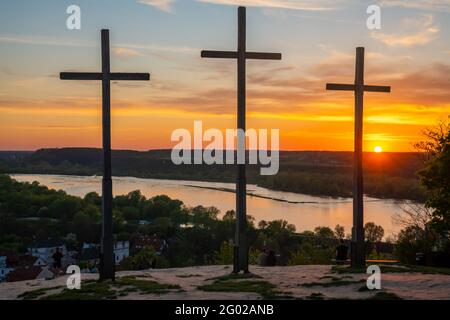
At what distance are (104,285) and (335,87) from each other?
8281 millimetres

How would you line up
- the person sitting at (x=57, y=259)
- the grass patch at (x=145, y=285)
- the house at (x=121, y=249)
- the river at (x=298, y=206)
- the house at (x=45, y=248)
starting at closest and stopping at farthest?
the grass patch at (x=145, y=285)
the person sitting at (x=57, y=259)
the house at (x=121, y=249)
the house at (x=45, y=248)
the river at (x=298, y=206)

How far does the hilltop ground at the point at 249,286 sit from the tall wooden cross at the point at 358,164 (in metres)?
0.96

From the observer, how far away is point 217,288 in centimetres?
1422

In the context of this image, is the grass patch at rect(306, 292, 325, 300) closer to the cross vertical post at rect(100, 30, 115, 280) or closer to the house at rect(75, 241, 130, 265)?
the cross vertical post at rect(100, 30, 115, 280)

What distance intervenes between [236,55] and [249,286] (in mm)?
5980

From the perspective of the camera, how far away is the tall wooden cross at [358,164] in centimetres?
1800

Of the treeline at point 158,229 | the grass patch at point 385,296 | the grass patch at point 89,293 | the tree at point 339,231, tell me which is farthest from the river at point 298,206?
the grass patch at point 89,293

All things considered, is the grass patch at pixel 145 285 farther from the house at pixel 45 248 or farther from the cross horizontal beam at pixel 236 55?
the house at pixel 45 248

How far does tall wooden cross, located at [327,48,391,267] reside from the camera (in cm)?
1800

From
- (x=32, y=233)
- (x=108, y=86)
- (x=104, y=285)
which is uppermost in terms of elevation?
(x=108, y=86)

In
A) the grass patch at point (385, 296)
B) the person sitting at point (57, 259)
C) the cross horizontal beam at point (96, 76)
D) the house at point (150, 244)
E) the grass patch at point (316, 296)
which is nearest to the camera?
the grass patch at point (385, 296)

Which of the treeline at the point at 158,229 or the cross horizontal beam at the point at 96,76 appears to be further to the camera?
the treeline at the point at 158,229
